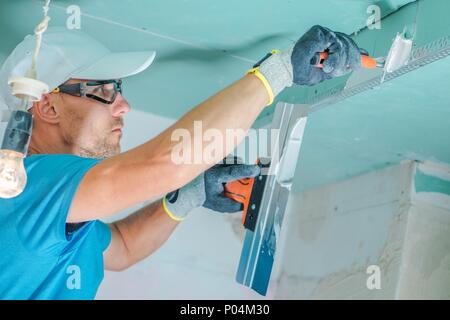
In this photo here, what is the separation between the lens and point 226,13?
6.37 feet

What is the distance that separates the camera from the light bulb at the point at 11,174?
3.70 feet

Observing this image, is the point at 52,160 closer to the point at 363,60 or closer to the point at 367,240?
the point at 363,60

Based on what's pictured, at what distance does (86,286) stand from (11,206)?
0.48 meters

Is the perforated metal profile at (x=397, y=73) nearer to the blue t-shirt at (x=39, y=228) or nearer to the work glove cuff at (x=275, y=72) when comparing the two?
the work glove cuff at (x=275, y=72)

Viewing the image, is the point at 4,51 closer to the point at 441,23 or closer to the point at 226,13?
the point at 226,13

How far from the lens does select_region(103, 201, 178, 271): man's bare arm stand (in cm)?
220

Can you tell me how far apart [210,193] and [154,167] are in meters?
0.64

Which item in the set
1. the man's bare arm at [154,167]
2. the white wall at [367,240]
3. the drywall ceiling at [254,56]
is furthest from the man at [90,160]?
the white wall at [367,240]

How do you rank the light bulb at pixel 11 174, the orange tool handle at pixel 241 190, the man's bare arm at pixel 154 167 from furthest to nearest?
the orange tool handle at pixel 241 190
the man's bare arm at pixel 154 167
the light bulb at pixel 11 174

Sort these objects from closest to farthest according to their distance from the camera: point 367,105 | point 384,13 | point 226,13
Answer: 1. point 384,13
2. point 226,13
3. point 367,105

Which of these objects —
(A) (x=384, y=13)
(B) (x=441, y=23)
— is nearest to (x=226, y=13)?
(A) (x=384, y=13)

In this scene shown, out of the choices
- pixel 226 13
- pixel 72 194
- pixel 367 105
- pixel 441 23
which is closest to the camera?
pixel 72 194

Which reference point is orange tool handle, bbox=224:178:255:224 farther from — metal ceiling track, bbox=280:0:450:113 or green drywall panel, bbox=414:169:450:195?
green drywall panel, bbox=414:169:450:195

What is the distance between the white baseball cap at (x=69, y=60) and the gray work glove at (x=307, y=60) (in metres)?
0.56
